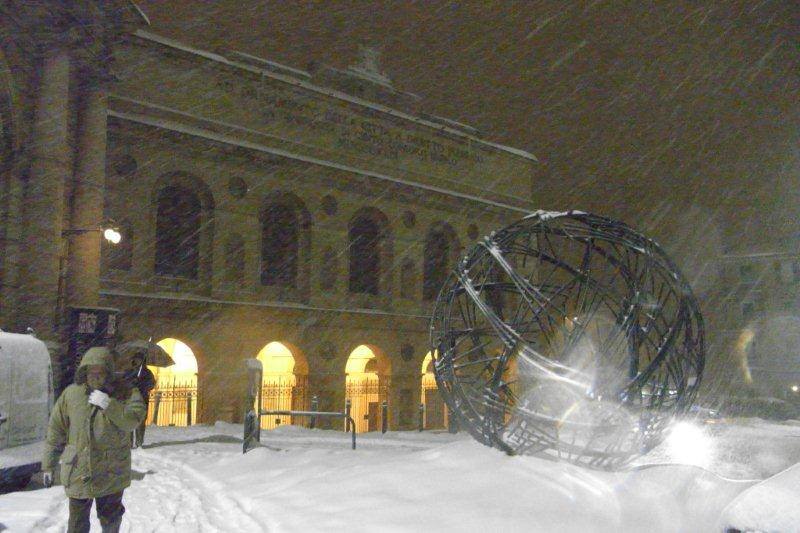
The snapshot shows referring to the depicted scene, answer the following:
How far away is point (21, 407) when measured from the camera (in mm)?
8484

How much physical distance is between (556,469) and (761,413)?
31.3 m

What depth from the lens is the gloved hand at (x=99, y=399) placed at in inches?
195

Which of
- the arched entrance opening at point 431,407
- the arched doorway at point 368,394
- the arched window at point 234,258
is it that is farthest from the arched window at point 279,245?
the arched entrance opening at point 431,407

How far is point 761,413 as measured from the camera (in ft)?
108

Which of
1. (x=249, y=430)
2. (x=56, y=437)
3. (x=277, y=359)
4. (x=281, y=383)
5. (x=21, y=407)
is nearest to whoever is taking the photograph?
(x=56, y=437)

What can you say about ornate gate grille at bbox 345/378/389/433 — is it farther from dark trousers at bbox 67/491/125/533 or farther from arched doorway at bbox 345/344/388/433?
dark trousers at bbox 67/491/125/533

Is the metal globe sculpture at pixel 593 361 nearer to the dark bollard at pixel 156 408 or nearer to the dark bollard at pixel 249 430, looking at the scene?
the dark bollard at pixel 249 430

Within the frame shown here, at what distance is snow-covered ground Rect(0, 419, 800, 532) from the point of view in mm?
5527

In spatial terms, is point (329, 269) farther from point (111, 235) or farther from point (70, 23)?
point (70, 23)

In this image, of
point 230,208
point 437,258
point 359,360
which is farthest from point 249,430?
point 437,258

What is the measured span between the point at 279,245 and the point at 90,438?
21117 millimetres

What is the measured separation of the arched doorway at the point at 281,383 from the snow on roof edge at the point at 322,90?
10148 mm

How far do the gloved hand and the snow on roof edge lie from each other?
67.1 feet

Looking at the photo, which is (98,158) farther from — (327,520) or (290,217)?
(327,520)
